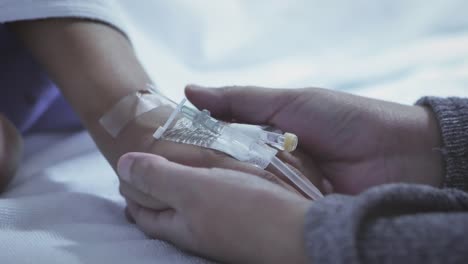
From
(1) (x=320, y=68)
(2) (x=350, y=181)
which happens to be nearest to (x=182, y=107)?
(2) (x=350, y=181)

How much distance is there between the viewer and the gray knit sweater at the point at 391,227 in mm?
525

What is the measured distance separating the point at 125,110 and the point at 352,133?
42 centimetres

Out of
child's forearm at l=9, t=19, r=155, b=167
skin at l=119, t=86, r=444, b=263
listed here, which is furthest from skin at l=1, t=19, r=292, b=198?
skin at l=119, t=86, r=444, b=263

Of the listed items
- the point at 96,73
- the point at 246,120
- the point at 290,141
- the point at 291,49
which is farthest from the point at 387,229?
the point at 291,49

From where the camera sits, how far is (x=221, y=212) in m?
0.66

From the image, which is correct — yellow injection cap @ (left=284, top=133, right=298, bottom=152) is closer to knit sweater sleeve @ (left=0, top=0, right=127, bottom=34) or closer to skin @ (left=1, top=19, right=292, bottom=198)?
skin @ (left=1, top=19, right=292, bottom=198)

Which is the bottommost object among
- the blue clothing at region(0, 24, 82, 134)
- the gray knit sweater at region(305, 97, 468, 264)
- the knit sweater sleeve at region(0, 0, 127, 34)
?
the blue clothing at region(0, 24, 82, 134)

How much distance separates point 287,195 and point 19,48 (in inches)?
32.8

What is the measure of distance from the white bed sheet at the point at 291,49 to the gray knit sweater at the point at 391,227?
576 mm

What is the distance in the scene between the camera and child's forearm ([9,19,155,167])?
3.07ft

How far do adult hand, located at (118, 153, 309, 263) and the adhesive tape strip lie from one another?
0.16 m

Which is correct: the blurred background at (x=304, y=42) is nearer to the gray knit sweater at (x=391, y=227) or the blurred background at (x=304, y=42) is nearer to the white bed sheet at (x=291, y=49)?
the white bed sheet at (x=291, y=49)

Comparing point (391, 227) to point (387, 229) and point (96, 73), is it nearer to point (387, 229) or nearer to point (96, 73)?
point (387, 229)

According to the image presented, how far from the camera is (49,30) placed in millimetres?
1014
